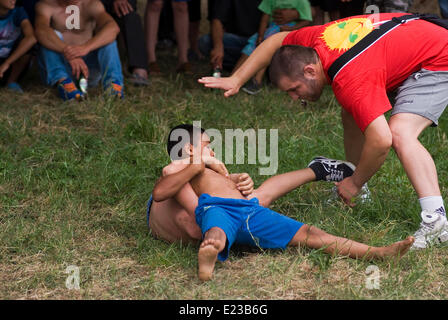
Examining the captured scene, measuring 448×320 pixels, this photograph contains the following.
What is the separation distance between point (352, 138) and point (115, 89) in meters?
2.48

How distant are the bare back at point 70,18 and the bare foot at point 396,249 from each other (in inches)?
145

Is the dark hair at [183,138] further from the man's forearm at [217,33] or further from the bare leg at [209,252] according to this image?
Result: the man's forearm at [217,33]

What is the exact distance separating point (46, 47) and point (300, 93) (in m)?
3.10

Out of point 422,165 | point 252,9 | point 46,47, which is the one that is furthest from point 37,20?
point 422,165

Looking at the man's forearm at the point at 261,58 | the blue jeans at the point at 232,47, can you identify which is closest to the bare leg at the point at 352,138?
the man's forearm at the point at 261,58

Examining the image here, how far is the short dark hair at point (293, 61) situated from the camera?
3.02m

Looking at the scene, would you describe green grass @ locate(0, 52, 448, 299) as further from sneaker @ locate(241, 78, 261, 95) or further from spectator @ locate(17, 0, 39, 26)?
spectator @ locate(17, 0, 39, 26)

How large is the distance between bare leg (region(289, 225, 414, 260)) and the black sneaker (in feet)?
1.87

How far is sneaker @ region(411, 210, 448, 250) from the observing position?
3.05 meters

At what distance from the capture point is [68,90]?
531 cm

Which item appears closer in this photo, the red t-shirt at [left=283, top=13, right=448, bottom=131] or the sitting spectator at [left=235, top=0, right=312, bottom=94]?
the red t-shirt at [left=283, top=13, right=448, bottom=131]

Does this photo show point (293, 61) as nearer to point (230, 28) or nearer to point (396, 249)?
point (396, 249)

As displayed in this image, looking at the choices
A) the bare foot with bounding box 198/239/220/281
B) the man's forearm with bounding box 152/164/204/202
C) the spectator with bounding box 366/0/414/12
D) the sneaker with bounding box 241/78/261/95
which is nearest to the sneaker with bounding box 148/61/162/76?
the sneaker with bounding box 241/78/261/95

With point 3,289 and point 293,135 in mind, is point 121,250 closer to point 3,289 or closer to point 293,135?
point 3,289
